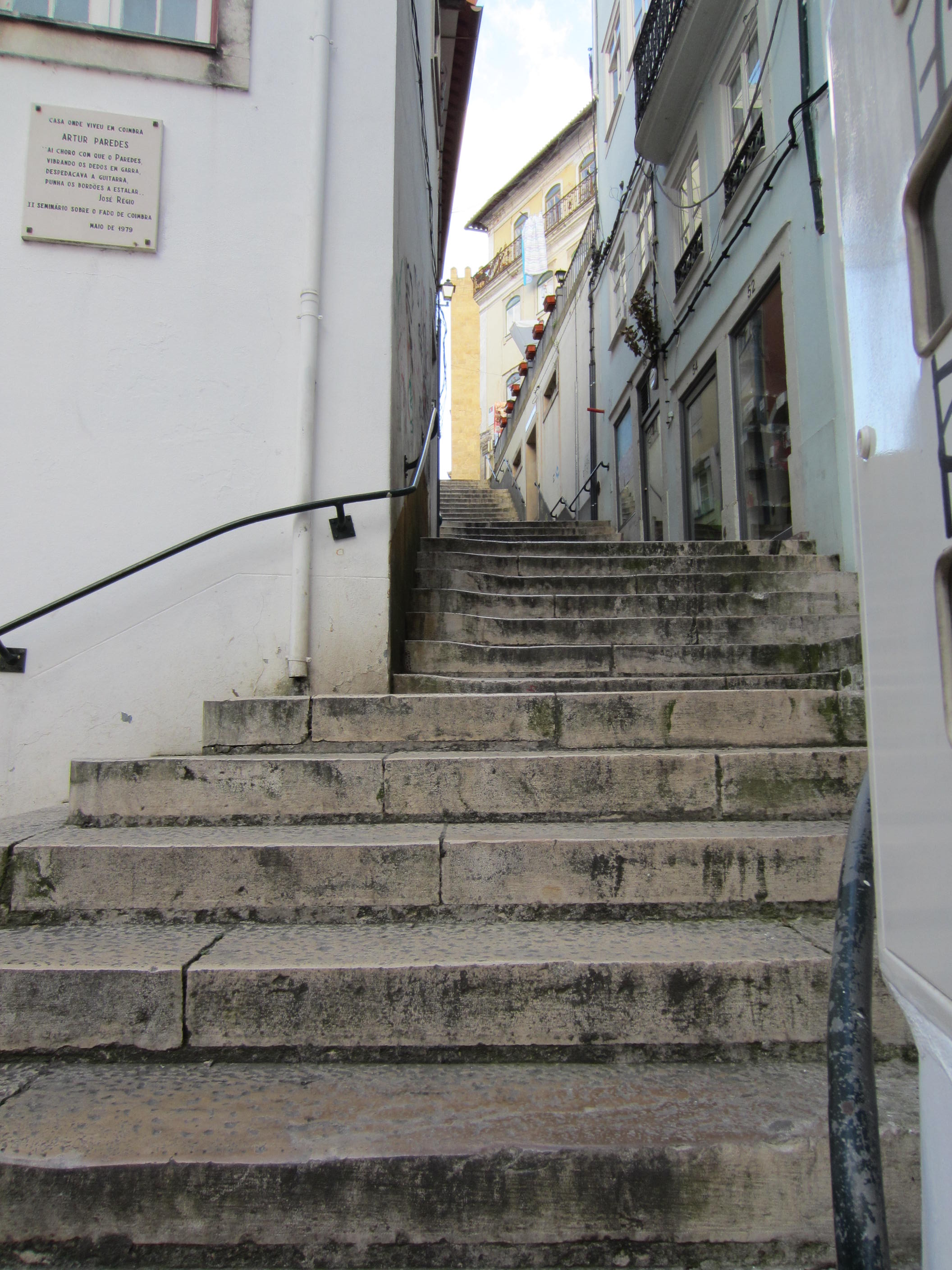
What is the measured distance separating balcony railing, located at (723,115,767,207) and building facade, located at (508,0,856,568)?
0.07 ft

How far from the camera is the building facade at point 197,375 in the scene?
3496 millimetres

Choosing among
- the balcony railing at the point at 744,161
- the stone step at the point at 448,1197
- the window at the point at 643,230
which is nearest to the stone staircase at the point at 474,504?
the window at the point at 643,230

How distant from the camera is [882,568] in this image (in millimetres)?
919

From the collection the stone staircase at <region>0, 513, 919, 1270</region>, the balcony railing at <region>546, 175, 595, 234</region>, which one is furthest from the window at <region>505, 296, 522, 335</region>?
the stone staircase at <region>0, 513, 919, 1270</region>

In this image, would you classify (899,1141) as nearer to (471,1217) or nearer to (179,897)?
(471,1217)

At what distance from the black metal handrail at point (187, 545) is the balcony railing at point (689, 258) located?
23.4ft

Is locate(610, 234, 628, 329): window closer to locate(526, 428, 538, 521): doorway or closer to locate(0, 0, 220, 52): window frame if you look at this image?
locate(526, 428, 538, 521): doorway

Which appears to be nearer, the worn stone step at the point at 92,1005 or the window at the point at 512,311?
the worn stone step at the point at 92,1005

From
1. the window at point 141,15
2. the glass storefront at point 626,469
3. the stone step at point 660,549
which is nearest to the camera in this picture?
the window at point 141,15

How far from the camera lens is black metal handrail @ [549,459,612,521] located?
554 inches

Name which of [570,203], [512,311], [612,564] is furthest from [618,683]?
[512,311]

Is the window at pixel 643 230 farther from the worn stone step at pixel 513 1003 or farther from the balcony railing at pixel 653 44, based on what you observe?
the worn stone step at pixel 513 1003

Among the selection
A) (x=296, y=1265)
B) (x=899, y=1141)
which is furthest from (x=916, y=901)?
(x=296, y=1265)

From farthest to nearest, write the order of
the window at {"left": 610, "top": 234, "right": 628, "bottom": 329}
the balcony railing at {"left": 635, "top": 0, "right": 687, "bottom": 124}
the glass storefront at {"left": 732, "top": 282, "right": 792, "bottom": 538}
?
the window at {"left": 610, "top": 234, "right": 628, "bottom": 329} < the balcony railing at {"left": 635, "top": 0, "right": 687, "bottom": 124} < the glass storefront at {"left": 732, "top": 282, "right": 792, "bottom": 538}
